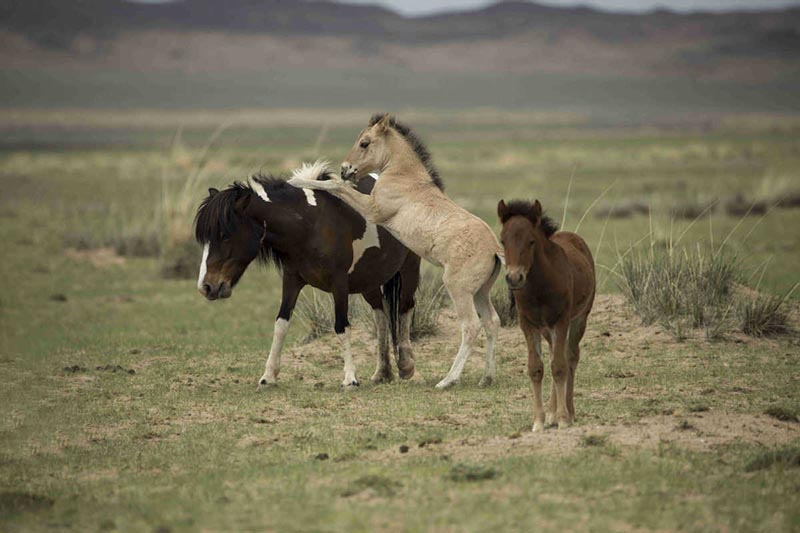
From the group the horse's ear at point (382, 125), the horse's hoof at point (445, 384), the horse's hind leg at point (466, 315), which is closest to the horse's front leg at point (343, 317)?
the horse's hoof at point (445, 384)

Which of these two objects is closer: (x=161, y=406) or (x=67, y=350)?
(x=161, y=406)

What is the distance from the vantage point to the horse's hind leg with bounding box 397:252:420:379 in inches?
456

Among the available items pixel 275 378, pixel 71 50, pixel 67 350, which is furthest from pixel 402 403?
pixel 71 50

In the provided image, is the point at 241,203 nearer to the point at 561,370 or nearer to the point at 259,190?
the point at 259,190

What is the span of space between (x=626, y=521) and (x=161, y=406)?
5233mm

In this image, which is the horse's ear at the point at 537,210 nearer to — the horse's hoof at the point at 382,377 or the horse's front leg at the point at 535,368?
the horse's front leg at the point at 535,368

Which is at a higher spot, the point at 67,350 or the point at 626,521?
the point at 626,521

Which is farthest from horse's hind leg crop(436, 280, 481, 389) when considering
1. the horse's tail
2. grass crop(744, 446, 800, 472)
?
grass crop(744, 446, 800, 472)

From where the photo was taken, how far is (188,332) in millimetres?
15828

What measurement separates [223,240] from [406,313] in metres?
2.22

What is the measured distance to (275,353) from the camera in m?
11.0

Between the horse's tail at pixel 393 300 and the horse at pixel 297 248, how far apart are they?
0.11 metres

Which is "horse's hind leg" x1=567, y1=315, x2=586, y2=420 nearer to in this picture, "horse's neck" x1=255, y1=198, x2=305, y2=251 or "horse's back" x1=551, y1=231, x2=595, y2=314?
"horse's back" x1=551, y1=231, x2=595, y2=314

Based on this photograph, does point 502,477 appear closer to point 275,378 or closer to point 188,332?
point 275,378
